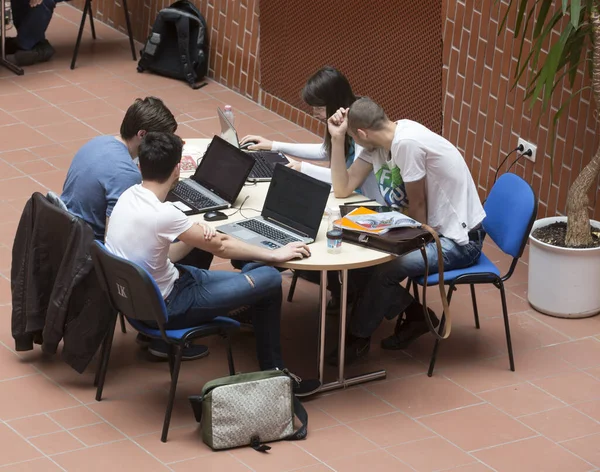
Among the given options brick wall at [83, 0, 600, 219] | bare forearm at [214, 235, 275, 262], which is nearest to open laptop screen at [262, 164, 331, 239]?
bare forearm at [214, 235, 275, 262]

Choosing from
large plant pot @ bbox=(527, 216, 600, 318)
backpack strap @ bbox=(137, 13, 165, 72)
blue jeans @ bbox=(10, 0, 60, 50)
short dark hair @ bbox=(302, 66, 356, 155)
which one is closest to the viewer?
short dark hair @ bbox=(302, 66, 356, 155)

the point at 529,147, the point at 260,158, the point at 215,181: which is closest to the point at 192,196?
the point at 215,181

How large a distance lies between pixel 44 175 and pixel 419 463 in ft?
11.5

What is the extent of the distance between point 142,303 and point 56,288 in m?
0.58

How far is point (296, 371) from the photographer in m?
5.20

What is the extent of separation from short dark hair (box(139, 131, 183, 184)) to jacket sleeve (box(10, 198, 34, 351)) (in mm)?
689

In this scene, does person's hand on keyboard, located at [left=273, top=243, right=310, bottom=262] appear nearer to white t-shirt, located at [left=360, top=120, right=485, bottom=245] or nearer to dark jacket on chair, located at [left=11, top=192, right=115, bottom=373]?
white t-shirt, located at [left=360, top=120, right=485, bottom=245]

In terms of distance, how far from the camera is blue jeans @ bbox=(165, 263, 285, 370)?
15.2 feet

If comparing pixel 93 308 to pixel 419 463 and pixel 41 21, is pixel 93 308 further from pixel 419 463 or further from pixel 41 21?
pixel 41 21

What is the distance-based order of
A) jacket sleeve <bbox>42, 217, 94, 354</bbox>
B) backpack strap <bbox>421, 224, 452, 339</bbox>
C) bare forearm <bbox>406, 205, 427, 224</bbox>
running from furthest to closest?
bare forearm <bbox>406, 205, 427, 224</bbox> → backpack strap <bbox>421, 224, 452, 339</bbox> → jacket sleeve <bbox>42, 217, 94, 354</bbox>

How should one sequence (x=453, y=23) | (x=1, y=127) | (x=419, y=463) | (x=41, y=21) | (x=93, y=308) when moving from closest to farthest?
(x=419, y=463) < (x=93, y=308) < (x=453, y=23) < (x=1, y=127) < (x=41, y=21)

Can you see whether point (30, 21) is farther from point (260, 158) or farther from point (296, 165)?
point (296, 165)

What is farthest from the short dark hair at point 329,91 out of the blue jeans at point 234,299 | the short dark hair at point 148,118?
the blue jeans at point 234,299

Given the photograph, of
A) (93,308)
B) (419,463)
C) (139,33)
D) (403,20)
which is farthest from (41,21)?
(419,463)
